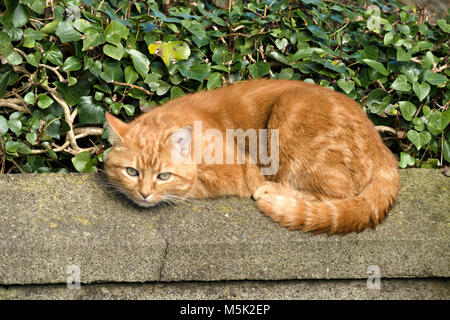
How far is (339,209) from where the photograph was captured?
2.33m

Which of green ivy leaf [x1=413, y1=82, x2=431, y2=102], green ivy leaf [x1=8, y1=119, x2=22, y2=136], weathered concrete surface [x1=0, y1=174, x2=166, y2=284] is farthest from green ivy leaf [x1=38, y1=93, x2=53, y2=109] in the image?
green ivy leaf [x1=413, y1=82, x2=431, y2=102]

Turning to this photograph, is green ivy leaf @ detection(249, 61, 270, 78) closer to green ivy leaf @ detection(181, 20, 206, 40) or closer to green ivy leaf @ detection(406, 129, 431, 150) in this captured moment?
green ivy leaf @ detection(181, 20, 206, 40)

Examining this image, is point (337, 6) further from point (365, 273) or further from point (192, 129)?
point (365, 273)

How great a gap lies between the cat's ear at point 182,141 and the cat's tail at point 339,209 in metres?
0.47

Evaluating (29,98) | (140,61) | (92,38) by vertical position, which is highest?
(92,38)

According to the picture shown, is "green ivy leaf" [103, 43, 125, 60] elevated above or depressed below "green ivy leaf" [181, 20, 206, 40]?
below

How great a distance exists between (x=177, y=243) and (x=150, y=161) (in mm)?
433

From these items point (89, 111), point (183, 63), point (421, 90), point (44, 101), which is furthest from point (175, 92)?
point (421, 90)

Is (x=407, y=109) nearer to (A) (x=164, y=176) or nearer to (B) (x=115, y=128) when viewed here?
(A) (x=164, y=176)

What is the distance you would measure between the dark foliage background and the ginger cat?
13.2 inches

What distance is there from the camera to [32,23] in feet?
8.90

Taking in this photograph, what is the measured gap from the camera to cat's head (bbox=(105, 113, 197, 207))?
238 centimetres

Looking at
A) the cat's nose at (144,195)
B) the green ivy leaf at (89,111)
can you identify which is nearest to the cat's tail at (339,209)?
the cat's nose at (144,195)

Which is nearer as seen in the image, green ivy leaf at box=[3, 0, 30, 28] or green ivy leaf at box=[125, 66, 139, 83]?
green ivy leaf at box=[3, 0, 30, 28]
